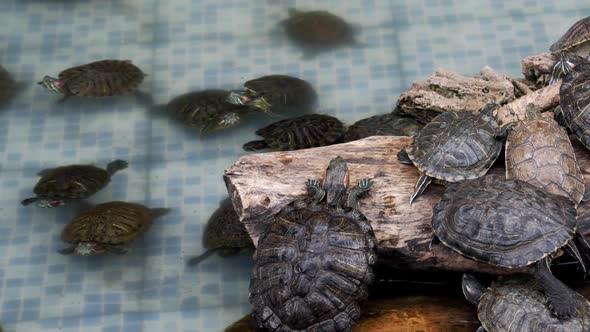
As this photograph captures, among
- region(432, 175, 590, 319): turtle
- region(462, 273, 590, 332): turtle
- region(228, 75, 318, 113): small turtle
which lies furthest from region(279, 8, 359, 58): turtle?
region(462, 273, 590, 332): turtle

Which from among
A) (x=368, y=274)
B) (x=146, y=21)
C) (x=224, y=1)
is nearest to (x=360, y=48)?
(x=224, y=1)

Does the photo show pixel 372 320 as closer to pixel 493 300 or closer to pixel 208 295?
pixel 493 300

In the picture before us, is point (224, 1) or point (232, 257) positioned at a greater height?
point (224, 1)

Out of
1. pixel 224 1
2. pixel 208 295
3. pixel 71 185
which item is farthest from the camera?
pixel 224 1

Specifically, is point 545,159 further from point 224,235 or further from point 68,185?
point 68,185

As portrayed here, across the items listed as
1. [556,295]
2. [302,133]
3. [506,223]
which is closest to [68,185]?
[302,133]

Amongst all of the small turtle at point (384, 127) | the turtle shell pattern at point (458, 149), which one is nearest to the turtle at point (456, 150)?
the turtle shell pattern at point (458, 149)
